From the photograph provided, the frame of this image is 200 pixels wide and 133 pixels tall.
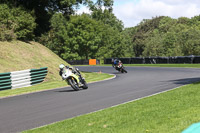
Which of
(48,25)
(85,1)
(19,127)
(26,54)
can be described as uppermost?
(85,1)

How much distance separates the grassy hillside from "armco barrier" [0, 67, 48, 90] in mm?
1456

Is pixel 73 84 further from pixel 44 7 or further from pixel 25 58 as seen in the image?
pixel 44 7

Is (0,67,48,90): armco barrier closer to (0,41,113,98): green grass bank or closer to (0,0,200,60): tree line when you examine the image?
(0,41,113,98): green grass bank

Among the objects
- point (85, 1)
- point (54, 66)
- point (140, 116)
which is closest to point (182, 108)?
point (140, 116)

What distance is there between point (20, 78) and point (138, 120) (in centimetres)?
1397

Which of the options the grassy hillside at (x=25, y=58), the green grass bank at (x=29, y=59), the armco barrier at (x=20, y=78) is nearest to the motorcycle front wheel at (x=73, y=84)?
the armco barrier at (x=20, y=78)

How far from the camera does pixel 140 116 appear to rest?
313 inches

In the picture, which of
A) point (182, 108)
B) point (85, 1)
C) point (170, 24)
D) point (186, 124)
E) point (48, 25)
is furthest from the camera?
point (170, 24)

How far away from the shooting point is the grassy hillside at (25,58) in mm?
23828

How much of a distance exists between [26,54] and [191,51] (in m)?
59.1

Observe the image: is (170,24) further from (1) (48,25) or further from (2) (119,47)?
(1) (48,25)

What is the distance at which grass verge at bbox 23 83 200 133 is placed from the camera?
6.63 meters

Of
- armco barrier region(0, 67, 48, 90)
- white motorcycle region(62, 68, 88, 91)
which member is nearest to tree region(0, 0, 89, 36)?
armco barrier region(0, 67, 48, 90)

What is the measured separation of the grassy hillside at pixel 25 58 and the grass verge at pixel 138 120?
1502 centimetres
